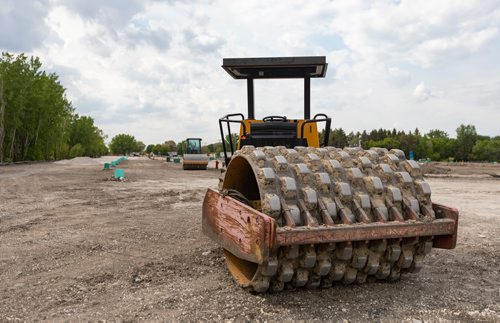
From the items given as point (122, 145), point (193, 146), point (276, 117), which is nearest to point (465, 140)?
point (193, 146)

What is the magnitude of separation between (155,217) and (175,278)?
4.21 metres

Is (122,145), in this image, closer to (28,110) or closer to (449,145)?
(449,145)

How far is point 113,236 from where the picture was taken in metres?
6.43

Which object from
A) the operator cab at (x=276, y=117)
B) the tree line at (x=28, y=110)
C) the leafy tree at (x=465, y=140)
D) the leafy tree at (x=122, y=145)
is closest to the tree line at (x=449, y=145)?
the leafy tree at (x=465, y=140)

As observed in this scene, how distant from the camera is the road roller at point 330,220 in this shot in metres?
3.15

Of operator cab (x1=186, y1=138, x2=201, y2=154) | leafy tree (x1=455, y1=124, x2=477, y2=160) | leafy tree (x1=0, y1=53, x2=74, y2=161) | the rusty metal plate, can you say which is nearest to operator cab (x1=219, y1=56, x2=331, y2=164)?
the rusty metal plate

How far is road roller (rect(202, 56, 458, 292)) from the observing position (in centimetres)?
315

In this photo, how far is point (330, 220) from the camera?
3209 mm

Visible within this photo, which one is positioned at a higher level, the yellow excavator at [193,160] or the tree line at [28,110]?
the tree line at [28,110]

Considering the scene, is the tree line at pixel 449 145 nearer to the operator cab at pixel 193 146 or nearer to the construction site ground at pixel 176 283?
the operator cab at pixel 193 146

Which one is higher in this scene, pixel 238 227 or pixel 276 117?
pixel 276 117

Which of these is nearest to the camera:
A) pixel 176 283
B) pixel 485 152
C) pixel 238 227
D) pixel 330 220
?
pixel 330 220

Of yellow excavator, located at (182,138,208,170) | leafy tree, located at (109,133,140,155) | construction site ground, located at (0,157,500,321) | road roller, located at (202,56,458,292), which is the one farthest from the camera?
leafy tree, located at (109,133,140,155)

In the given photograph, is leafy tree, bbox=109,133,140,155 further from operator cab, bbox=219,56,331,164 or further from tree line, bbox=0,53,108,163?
operator cab, bbox=219,56,331,164
